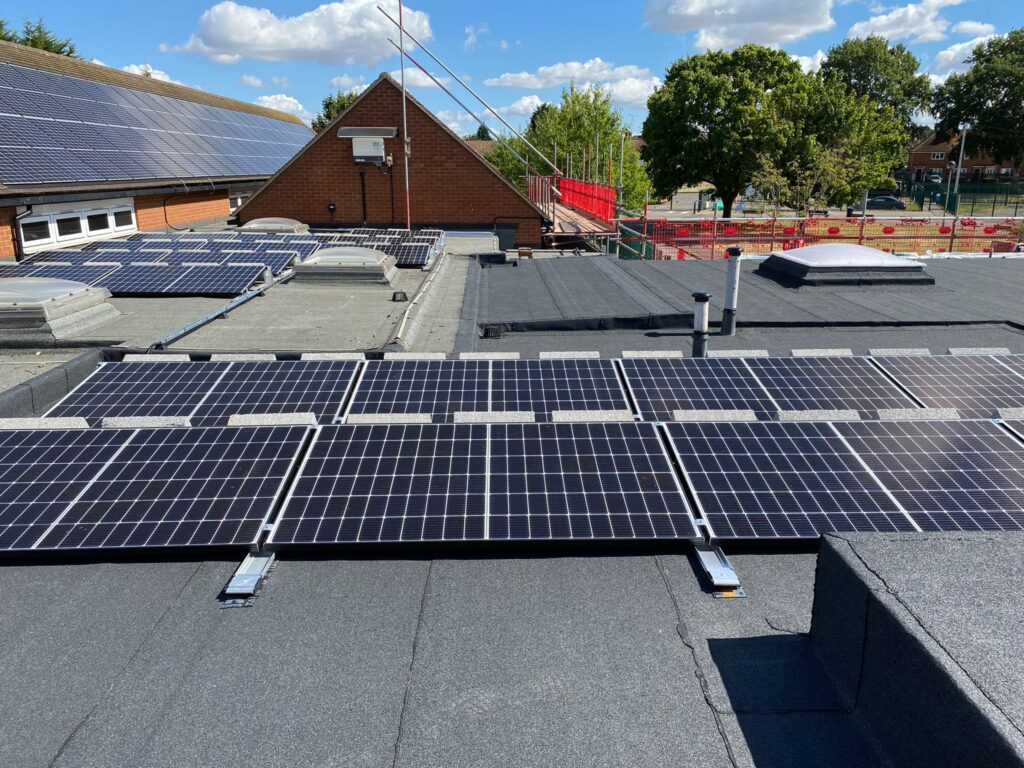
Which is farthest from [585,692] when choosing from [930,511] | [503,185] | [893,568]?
[503,185]

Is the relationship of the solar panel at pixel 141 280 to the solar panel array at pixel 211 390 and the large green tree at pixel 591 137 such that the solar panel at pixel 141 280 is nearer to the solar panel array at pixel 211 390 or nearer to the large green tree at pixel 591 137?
the solar panel array at pixel 211 390

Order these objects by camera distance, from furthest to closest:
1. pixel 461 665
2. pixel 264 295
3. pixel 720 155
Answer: pixel 720 155 → pixel 264 295 → pixel 461 665

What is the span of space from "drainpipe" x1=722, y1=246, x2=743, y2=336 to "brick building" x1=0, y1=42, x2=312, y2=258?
21.2m

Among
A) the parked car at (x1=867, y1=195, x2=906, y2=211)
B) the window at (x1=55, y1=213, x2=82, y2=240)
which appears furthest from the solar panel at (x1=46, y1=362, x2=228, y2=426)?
the parked car at (x1=867, y1=195, x2=906, y2=211)

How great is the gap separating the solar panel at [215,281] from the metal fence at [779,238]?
18.1 meters

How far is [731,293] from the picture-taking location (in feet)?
47.6

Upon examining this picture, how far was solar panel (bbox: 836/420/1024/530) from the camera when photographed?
6.12m

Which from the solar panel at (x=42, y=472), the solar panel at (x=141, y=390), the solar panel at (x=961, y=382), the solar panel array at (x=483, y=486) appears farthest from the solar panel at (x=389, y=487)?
the solar panel at (x=961, y=382)

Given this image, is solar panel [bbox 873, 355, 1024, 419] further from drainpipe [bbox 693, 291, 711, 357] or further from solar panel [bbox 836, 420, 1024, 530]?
drainpipe [bbox 693, 291, 711, 357]

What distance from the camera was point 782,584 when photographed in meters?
5.70

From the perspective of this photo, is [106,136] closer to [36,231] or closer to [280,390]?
[36,231]

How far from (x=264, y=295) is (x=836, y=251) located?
1618 cm

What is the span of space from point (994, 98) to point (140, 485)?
122425 millimetres

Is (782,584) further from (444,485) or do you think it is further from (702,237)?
(702,237)
